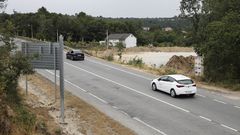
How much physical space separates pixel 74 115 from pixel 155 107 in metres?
4.72

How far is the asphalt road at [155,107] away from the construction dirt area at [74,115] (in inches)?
28.2

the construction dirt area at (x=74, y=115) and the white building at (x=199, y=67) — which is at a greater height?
the white building at (x=199, y=67)

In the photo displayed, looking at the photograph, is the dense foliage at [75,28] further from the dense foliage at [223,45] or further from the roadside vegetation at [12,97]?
the roadside vegetation at [12,97]

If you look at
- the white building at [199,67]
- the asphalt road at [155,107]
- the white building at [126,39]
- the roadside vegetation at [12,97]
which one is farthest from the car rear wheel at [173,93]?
the white building at [126,39]

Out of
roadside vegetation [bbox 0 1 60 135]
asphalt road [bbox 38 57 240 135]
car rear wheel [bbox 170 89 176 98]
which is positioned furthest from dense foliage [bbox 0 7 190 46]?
roadside vegetation [bbox 0 1 60 135]

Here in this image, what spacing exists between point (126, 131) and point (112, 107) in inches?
215

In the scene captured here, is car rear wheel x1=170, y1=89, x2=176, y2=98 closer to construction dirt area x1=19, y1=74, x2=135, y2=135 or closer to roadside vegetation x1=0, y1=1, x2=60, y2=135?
construction dirt area x1=19, y1=74, x2=135, y2=135

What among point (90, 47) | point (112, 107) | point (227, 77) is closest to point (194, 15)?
point (227, 77)

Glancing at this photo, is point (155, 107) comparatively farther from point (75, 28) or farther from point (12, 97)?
point (75, 28)

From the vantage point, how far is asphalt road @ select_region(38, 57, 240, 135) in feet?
59.4

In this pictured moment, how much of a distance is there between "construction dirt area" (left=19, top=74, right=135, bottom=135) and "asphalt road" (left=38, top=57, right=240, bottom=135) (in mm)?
715

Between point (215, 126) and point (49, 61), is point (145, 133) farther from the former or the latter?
point (49, 61)

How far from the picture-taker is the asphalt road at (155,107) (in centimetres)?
1809

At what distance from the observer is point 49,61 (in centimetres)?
2022
